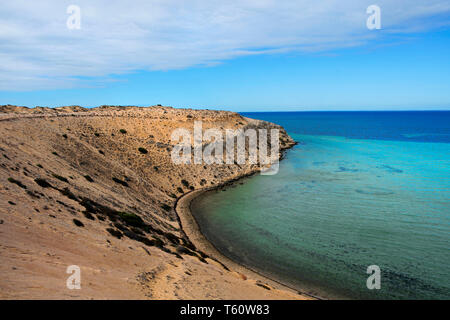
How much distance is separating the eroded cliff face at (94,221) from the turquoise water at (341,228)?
4.06m

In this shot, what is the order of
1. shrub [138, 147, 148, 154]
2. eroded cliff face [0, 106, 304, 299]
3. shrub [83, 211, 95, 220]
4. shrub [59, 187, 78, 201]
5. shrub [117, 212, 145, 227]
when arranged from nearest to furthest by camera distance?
eroded cliff face [0, 106, 304, 299] → shrub [83, 211, 95, 220] → shrub [59, 187, 78, 201] → shrub [117, 212, 145, 227] → shrub [138, 147, 148, 154]

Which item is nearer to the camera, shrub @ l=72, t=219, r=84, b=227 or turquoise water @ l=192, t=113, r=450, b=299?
shrub @ l=72, t=219, r=84, b=227

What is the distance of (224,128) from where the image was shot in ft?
236

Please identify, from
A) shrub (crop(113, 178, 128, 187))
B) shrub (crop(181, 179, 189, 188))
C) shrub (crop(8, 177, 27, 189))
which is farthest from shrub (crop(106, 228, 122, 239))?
shrub (crop(181, 179, 189, 188))

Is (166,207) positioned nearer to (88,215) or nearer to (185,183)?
(185,183)

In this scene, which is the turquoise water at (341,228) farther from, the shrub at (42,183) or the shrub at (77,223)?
the shrub at (42,183)

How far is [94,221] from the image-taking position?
2148 centimetres

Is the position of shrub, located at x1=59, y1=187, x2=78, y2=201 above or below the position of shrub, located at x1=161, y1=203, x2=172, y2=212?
above

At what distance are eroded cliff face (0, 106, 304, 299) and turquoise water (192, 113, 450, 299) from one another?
4.06m

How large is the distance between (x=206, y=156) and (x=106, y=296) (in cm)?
4431

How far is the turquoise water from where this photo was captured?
22016 millimetres

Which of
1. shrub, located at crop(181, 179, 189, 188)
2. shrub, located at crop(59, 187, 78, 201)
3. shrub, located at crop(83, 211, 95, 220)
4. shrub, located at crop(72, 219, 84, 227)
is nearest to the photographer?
shrub, located at crop(72, 219, 84, 227)

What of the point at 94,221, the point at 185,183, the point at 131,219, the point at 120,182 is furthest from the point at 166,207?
the point at 94,221

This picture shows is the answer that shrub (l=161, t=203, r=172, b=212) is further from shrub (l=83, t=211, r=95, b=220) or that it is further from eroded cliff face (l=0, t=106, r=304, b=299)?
shrub (l=83, t=211, r=95, b=220)
